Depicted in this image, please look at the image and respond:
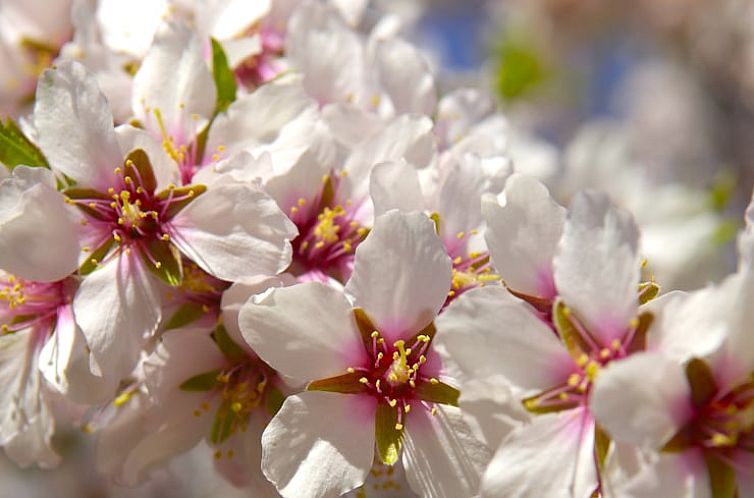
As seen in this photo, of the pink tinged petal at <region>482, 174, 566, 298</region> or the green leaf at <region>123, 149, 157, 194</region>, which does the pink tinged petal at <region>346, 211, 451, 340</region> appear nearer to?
the pink tinged petal at <region>482, 174, 566, 298</region>

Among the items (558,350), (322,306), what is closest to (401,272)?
(322,306)

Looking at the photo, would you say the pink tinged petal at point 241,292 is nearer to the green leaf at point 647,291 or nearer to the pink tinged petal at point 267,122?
the pink tinged petal at point 267,122

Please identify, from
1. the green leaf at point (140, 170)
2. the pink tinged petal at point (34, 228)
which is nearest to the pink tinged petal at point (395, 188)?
the green leaf at point (140, 170)

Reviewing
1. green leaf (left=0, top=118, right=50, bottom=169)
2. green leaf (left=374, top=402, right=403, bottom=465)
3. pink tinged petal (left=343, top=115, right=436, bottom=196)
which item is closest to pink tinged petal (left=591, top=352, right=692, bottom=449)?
green leaf (left=374, top=402, right=403, bottom=465)

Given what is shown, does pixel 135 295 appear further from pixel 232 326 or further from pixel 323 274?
pixel 323 274

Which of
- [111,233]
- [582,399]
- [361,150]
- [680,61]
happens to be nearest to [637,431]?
[582,399]
